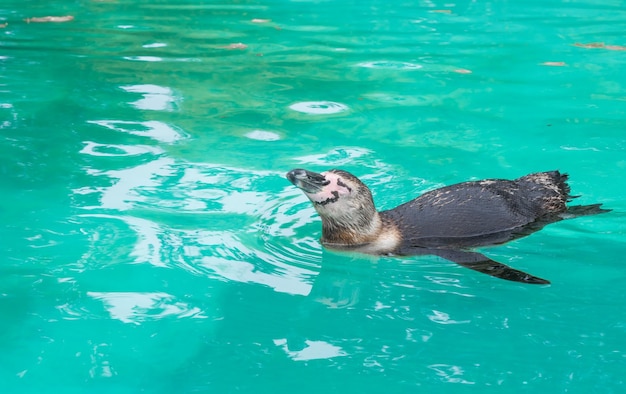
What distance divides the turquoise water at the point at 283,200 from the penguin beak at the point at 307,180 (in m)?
0.41

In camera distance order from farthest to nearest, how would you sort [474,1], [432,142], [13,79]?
1. [474,1]
2. [13,79]
3. [432,142]

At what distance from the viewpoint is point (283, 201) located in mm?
6086

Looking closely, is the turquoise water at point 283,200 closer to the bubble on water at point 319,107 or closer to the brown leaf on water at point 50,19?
the bubble on water at point 319,107

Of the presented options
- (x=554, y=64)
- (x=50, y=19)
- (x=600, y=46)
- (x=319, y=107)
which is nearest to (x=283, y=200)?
(x=319, y=107)

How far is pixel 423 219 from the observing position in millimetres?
5289

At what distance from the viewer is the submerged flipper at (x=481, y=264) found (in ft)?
15.1

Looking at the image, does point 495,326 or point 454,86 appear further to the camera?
point 454,86

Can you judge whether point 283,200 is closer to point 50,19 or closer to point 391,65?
point 391,65

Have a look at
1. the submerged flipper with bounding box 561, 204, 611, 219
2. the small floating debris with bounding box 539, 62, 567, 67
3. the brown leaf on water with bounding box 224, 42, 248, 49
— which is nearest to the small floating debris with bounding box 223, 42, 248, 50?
the brown leaf on water with bounding box 224, 42, 248, 49

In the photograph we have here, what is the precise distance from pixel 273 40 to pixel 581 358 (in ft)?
25.2

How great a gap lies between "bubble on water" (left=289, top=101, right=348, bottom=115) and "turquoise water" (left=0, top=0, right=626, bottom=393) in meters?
0.04

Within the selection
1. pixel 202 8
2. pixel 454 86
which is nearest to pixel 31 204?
pixel 454 86

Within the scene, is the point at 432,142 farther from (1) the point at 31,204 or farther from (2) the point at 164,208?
(1) the point at 31,204

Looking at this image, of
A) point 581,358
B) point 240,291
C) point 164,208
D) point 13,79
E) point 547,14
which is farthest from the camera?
point 547,14
